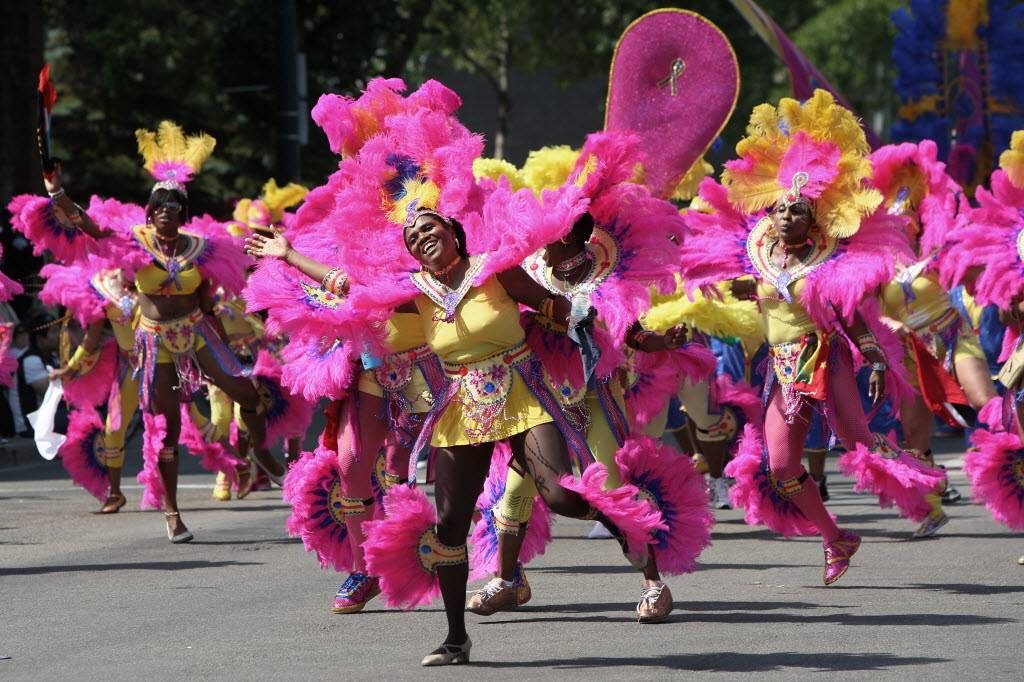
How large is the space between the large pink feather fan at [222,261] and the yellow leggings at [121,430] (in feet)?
4.90

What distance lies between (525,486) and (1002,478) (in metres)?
3.01

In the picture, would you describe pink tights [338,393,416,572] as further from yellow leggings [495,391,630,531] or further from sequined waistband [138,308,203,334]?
sequined waistband [138,308,203,334]

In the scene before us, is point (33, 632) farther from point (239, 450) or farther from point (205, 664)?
point (239, 450)

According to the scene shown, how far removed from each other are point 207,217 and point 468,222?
4.82 m

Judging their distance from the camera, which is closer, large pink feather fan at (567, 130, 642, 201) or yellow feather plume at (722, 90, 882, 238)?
large pink feather fan at (567, 130, 642, 201)

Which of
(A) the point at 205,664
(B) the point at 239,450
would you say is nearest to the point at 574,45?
(B) the point at 239,450

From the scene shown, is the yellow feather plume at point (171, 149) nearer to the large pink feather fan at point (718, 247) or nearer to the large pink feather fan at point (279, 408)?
the large pink feather fan at point (279, 408)

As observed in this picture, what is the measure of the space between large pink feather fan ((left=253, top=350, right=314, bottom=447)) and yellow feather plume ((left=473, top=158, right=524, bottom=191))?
3.16 m

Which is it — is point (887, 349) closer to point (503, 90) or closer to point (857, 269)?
point (857, 269)

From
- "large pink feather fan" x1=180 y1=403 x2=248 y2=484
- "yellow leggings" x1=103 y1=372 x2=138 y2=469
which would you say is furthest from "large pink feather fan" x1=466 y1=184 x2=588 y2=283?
"large pink feather fan" x1=180 y1=403 x2=248 y2=484

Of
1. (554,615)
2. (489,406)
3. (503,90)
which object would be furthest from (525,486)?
(503,90)

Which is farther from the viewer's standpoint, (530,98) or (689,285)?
(530,98)

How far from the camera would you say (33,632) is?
829 centimetres

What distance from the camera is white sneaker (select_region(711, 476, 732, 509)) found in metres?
13.0
